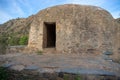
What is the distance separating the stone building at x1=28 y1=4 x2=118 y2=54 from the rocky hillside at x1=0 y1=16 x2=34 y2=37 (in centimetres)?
1497

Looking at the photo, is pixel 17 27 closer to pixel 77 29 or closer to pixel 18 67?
pixel 77 29

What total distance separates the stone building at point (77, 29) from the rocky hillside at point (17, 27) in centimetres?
1497

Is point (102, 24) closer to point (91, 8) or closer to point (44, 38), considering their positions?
point (91, 8)

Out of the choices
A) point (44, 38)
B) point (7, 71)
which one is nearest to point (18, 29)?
point (44, 38)

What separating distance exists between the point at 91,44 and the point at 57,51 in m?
1.54

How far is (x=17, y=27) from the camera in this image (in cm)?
2714

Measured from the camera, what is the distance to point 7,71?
3.53m

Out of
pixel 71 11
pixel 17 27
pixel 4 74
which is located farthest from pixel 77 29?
pixel 17 27

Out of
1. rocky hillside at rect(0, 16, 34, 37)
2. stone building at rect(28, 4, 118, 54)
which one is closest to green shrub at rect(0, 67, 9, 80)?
stone building at rect(28, 4, 118, 54)

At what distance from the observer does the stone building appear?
835 cm

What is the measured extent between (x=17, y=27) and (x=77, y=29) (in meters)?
20.0

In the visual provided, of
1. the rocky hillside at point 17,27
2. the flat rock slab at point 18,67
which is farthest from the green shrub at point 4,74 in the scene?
the rocky hillside at point 17,27

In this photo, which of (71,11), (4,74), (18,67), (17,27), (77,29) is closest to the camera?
(4,74)

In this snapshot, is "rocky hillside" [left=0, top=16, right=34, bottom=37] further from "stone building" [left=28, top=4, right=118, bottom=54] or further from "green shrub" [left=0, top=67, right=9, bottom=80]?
"green shrub" [left=0, top=67, right=9, bottom=80]
